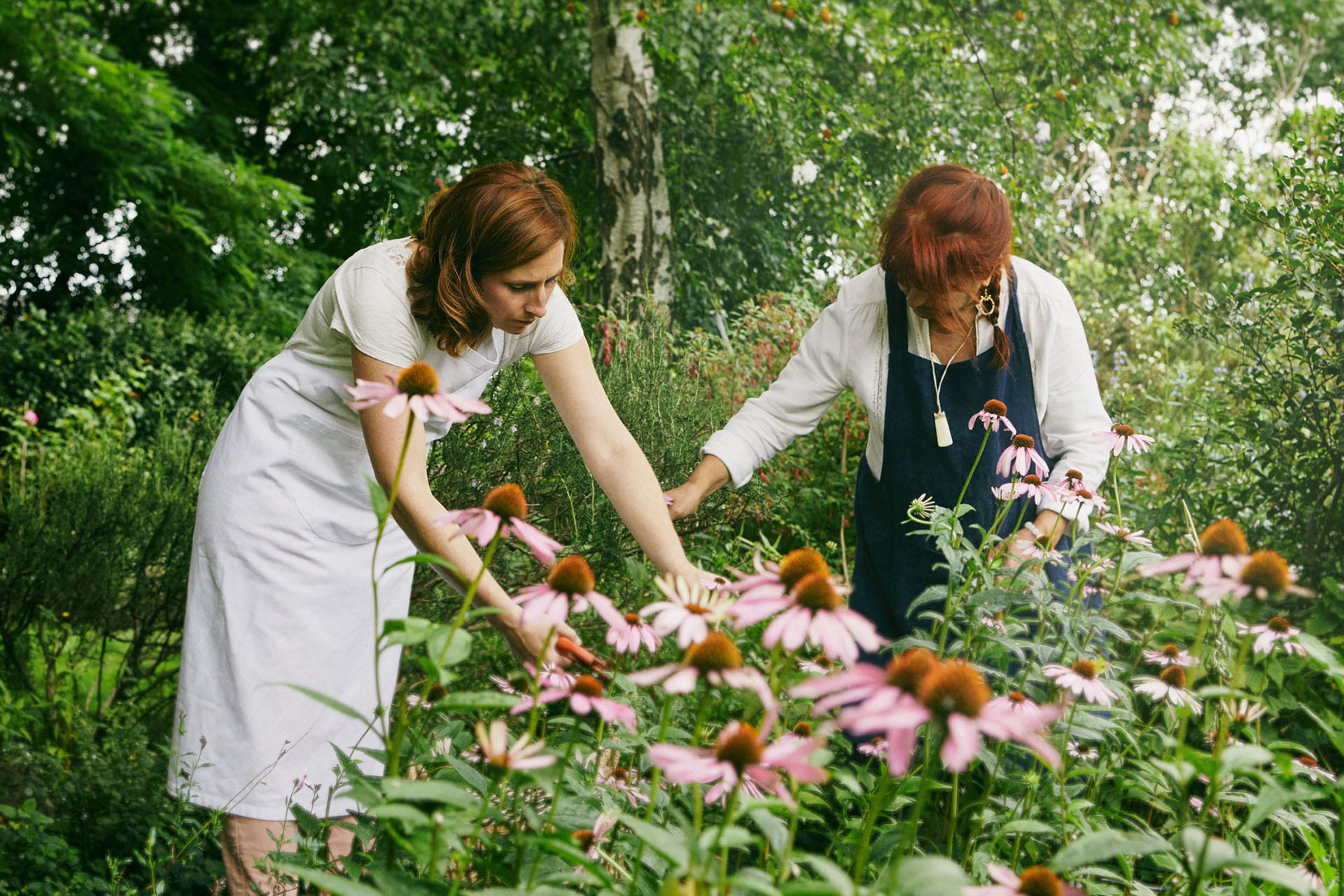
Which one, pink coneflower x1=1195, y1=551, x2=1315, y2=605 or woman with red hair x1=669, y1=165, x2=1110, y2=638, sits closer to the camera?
pink coneflower x1=1195, y1=551, x2=1315, y2=605

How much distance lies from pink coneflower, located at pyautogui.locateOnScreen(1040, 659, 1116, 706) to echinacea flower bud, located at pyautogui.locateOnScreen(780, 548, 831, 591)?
0.50 meters

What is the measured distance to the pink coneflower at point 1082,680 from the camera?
1180 millimetres

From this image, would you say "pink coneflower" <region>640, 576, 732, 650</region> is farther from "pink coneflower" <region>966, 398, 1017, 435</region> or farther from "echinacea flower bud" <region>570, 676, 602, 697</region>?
"pink coneflower" <region>966, 398, 1017, 435</region>

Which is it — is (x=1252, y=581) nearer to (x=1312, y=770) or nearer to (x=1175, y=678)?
(x=1175, y=678)

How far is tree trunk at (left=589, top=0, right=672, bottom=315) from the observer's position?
4504 millimetres

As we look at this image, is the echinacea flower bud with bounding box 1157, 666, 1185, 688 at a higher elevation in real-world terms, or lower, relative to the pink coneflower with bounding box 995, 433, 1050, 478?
lower

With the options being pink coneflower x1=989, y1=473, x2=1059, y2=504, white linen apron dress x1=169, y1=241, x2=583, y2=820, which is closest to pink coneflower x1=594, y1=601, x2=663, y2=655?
pink coneflower x1=989, y1=473, x2=1059, y2=504

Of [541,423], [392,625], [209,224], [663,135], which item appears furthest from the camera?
[209,224]

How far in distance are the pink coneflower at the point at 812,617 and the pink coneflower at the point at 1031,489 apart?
715mm

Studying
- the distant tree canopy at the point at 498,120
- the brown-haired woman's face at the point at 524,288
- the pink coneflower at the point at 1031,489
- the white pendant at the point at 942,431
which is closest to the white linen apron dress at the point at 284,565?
the brown-haired woman's face at the point at 524,288

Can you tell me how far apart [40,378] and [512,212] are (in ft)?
20.2

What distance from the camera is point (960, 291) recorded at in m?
1.89

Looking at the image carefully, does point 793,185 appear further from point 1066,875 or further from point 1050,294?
point 1066,875

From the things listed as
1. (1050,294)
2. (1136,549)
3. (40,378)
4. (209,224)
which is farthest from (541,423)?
(209,224)
